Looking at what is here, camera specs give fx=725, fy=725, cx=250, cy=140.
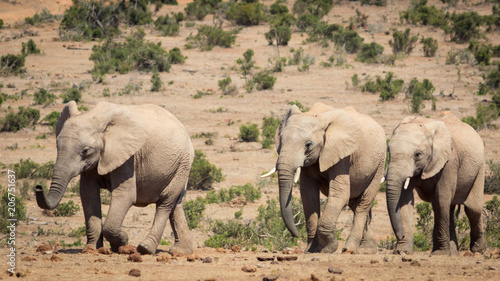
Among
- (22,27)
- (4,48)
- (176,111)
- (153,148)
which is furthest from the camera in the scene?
(22,27)

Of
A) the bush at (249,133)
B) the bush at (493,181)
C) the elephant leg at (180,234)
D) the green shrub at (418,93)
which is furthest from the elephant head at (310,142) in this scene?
the green shrub at (418,93)

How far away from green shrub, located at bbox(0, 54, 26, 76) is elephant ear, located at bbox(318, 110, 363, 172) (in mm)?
16494

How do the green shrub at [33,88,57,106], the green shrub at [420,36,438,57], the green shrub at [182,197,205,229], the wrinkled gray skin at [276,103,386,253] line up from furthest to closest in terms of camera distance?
the green shrub at [420,36,438,57] → the green shrub at [33,88,57,106] → the green shrub at [182,197,205,229] → the wrinkled gray skin at [276,103,386,253]

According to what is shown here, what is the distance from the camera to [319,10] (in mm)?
38781

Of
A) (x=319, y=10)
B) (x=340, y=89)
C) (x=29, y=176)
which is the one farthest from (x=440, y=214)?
(x=319, y=10)

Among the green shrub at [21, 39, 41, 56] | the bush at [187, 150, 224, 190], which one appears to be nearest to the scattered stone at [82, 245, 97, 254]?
the bush at [187, 150, 224, 190]

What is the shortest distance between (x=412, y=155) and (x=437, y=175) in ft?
2.20

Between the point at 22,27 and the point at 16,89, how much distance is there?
10.7m

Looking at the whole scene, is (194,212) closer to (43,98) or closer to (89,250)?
(89,250)

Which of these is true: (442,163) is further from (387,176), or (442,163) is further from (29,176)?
(29,176)

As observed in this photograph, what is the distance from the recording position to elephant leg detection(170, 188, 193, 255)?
912 cm

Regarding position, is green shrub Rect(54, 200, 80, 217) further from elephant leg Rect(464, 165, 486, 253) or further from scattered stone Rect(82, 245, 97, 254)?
elephant leg Rect(464, 165, 486, 253)

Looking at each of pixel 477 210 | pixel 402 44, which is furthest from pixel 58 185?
pixel 402 44

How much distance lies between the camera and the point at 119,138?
26.6 ft
